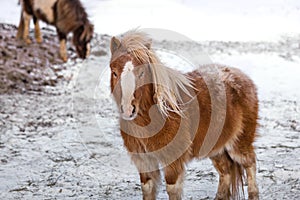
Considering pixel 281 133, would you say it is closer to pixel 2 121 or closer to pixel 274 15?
pixel 2 121

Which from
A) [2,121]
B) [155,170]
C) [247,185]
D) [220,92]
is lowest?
[2,121]

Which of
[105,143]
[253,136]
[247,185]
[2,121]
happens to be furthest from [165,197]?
[2,121]

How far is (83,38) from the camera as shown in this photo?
10.0m

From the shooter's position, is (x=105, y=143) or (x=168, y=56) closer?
(x=105, y=143)

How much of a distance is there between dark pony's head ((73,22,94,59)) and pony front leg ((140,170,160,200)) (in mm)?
6888

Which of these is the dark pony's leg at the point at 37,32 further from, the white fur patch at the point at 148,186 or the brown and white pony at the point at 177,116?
the white fur patch at the point at 148,186

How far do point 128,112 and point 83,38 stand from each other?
7.25m

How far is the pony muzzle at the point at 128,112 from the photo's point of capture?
3041mm

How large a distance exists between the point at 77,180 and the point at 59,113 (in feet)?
8.65

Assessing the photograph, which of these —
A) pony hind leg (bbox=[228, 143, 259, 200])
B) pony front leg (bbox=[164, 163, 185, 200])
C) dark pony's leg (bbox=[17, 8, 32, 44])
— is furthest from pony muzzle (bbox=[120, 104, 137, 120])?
dark pony's leg (bbox=[17, 8, 32, 44])

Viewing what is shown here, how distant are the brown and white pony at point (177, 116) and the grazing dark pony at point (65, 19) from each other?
21.6 feet

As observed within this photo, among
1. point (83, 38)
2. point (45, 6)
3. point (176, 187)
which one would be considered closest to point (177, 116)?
point (176, 187)

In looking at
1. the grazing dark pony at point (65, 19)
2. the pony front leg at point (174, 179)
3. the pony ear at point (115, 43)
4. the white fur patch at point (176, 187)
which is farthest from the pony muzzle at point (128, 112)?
the grazing dark pony at point (65, 19)

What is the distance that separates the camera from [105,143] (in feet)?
19.3
